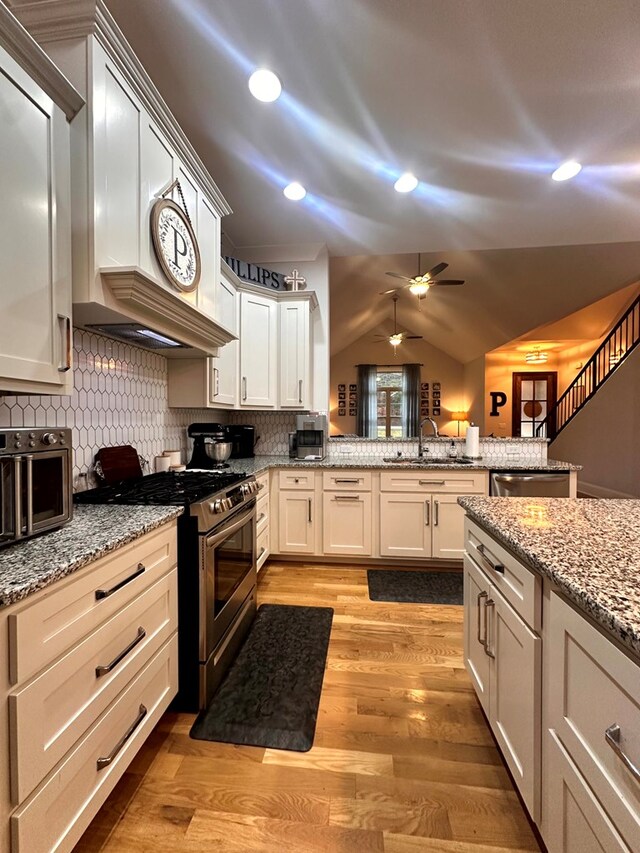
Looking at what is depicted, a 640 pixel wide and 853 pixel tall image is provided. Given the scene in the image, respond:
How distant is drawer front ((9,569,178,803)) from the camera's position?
0.80 metres

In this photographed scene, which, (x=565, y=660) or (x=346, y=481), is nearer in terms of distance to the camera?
(x=565, y=660)

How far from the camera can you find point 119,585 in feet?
3.74

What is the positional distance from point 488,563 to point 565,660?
0.48 m

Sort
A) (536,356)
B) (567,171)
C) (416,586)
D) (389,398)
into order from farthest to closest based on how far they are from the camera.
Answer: (389,398), (536,356), (416,586), (567,171)

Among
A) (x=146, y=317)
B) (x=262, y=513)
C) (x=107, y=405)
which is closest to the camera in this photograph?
(x=146, y=317)

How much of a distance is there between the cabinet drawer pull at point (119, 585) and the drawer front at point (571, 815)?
4.01 ft

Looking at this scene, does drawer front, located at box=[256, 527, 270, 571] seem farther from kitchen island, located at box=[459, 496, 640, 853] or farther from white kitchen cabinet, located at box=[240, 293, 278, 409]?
kitchen island, located at box=[459, 496, 640, 853]

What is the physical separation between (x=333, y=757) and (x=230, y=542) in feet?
3.10

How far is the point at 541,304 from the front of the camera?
18.5 feet

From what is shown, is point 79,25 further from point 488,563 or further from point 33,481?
point 488,563

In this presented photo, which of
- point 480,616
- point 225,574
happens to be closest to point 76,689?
point 225,574

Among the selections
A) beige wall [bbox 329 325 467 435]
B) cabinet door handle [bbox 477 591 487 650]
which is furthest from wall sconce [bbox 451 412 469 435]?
cabinet door handle [bbox 477 591 487 650]

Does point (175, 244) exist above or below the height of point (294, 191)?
below

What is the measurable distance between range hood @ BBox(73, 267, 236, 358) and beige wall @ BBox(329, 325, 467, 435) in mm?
7613
